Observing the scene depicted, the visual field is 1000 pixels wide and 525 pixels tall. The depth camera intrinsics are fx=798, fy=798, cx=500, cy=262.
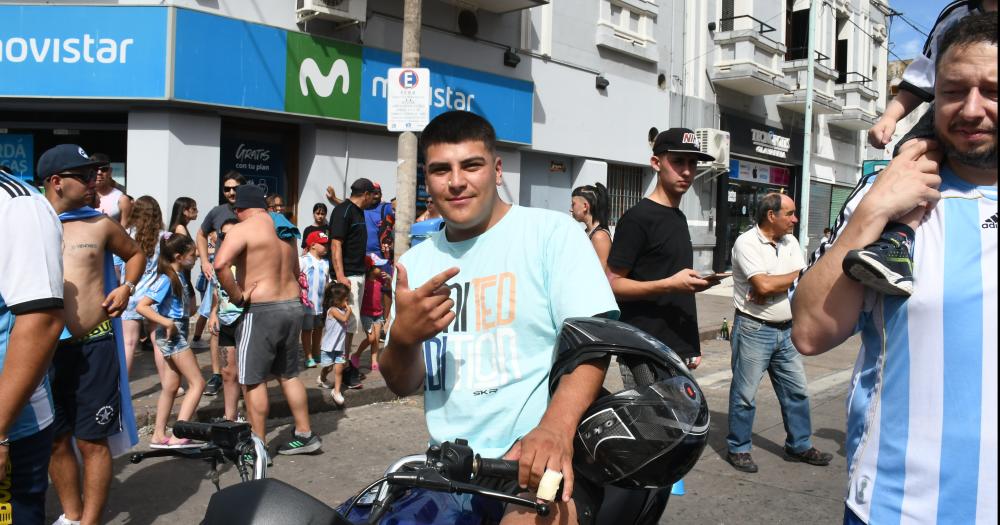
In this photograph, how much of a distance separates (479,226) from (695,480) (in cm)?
363

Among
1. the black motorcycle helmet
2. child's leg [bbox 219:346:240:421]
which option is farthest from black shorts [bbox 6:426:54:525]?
child's leg [bbox 219:346:240:421]

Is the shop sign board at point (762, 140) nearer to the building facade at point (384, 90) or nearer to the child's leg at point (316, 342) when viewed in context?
the building facade at point (384, 90)

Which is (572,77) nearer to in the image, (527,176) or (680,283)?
(527,176)

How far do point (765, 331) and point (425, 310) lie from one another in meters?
4.13

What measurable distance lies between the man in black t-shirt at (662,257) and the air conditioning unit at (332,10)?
8.46m

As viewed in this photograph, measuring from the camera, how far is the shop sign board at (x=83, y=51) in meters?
10.5

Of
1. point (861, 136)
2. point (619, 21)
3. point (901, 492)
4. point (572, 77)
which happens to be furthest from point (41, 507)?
point (861, 136)

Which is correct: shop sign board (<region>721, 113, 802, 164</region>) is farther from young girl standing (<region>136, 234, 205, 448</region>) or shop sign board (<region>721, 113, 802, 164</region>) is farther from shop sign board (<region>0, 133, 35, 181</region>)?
young girl standing (<region>136, 234, 205, 448</region>)

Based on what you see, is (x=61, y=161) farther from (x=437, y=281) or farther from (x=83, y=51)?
(x=83, y=51)

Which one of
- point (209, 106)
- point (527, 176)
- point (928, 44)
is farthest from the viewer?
point (527, 176)

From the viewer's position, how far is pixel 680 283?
13.3 ft

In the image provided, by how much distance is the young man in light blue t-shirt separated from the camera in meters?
2.26

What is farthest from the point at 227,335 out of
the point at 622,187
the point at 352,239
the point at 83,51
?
the point at 622,187

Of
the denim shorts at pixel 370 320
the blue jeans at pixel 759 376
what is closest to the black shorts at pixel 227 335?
the denim shorts at pixel 370 320
